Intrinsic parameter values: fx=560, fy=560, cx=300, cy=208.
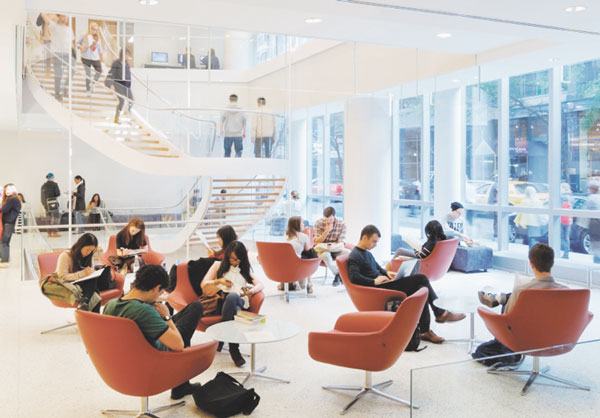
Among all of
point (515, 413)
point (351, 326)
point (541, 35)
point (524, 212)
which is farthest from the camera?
point (524, 212)

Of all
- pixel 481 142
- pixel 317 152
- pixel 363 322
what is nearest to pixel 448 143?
pixel 481 142

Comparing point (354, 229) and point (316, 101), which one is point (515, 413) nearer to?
point (354, 229)

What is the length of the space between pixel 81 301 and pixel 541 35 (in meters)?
6.93

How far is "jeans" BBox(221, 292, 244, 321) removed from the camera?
17.7ft

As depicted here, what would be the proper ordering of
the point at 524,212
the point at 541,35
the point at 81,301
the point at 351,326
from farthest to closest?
the point at 524,212 → the point at 541,35 → the point at 81,301 → the point at 351,326

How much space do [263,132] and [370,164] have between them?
2.53 meters

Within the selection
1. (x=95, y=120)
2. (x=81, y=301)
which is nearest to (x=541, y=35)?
(x=81, y=301)

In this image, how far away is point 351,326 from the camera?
4.93m

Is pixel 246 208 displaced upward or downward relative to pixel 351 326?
upward

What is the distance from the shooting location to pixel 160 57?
51.6ft

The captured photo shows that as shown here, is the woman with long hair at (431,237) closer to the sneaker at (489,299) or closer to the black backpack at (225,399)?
the sneaker at (489,299)

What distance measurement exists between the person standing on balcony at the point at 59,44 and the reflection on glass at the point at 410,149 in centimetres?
814

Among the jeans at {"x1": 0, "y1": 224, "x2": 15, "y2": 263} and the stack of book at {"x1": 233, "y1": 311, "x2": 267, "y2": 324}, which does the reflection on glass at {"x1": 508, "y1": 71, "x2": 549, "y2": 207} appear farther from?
the jeans at {"x1": 0, "y1": 224, "x2": 15, "y2": 263}

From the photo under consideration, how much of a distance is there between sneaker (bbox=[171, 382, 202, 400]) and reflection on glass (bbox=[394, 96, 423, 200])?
10696mm
